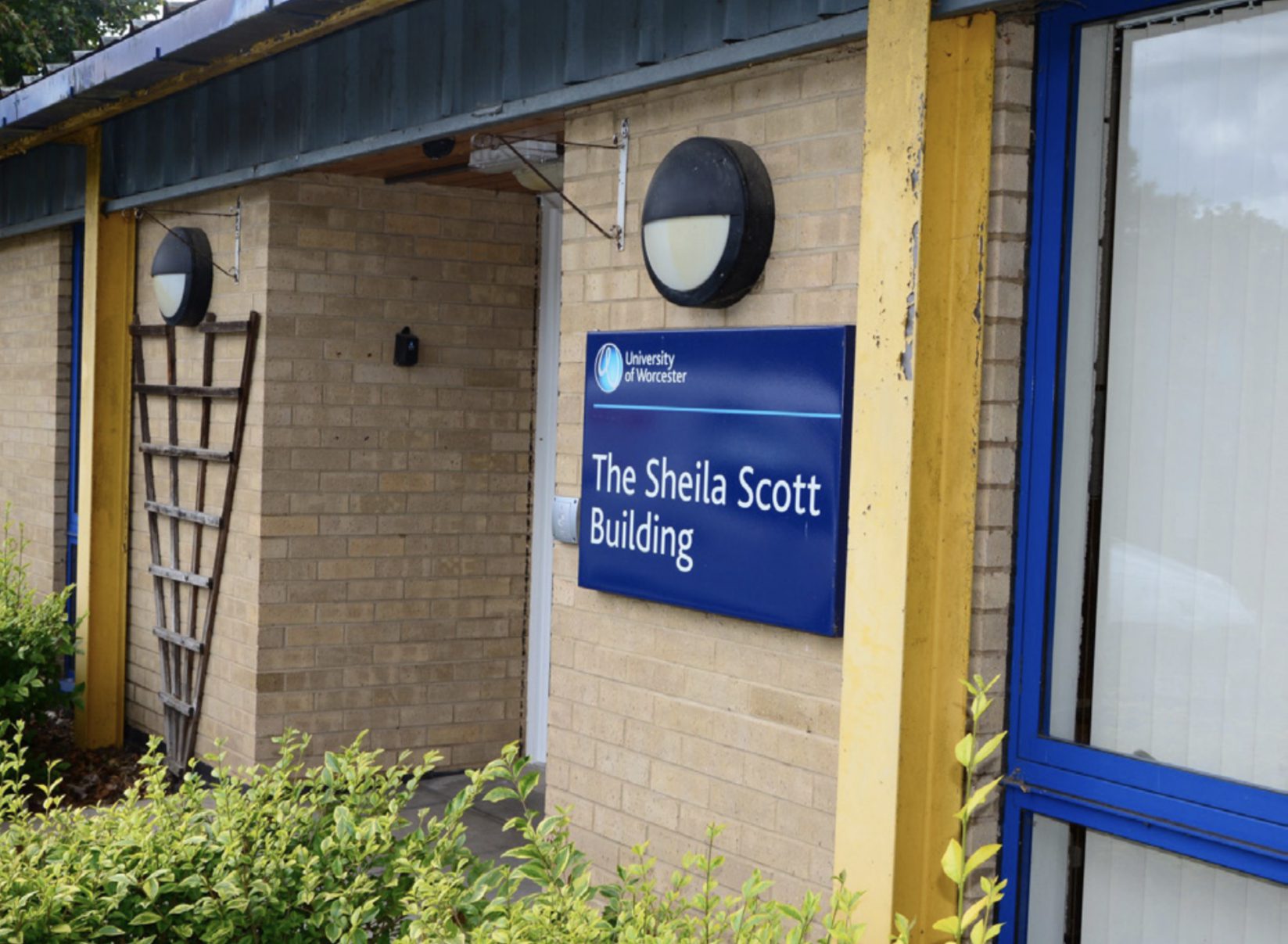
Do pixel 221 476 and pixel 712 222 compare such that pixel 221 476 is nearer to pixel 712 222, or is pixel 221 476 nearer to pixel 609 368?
pixel 609 368

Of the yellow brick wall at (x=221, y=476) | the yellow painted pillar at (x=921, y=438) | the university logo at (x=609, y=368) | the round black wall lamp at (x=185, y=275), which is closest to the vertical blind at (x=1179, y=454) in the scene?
the yellow painted pillar at (x=921, y=438)

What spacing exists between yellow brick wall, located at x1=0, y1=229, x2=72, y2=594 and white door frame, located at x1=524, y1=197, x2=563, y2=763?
3.74 metres

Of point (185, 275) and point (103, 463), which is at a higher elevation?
point (185, 275)

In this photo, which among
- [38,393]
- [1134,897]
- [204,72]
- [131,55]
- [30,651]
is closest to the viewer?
[1134,897]

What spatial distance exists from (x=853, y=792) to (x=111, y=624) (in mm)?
5706

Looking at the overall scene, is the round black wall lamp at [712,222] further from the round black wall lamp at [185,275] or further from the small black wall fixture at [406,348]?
the round black wall lamp at [185,275]

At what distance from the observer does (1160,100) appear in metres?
3.31

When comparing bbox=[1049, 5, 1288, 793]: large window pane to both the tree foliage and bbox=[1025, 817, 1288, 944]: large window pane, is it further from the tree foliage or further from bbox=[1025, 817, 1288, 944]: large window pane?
the tree foliage

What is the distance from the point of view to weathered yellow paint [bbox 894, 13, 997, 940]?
11.5 ft

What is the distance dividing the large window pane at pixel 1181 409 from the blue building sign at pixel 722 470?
604mm

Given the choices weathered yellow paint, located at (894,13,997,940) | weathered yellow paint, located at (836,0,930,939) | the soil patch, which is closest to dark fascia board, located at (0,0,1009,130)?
weathered yellow paint, located at (836,0,930,939)

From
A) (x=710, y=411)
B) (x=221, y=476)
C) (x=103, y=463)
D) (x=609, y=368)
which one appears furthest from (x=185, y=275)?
(x=710, y=411)

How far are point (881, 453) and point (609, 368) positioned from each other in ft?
4.28

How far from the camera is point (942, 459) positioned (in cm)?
354
